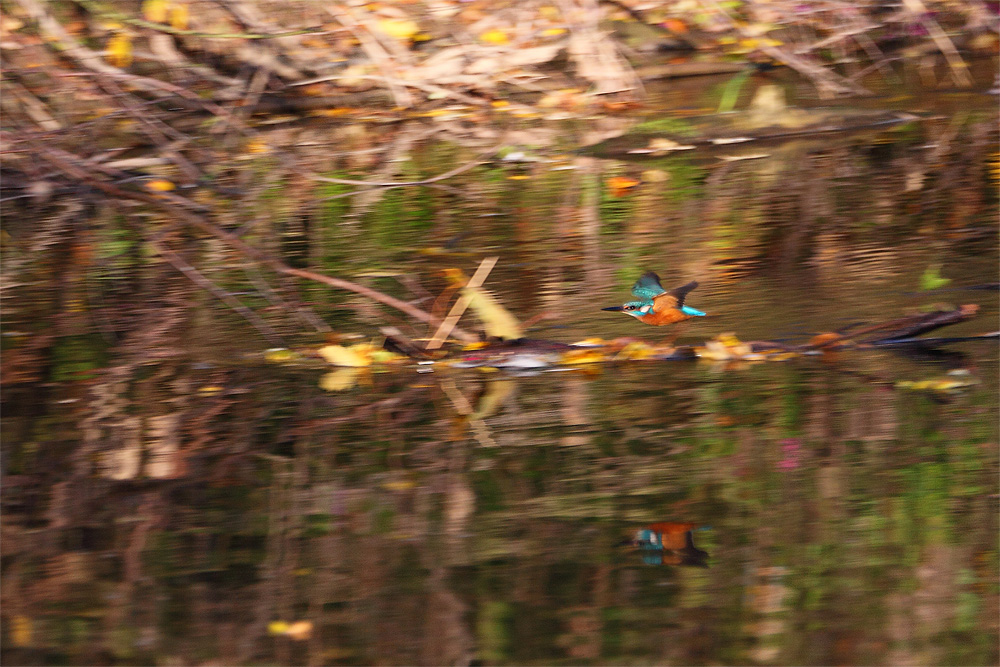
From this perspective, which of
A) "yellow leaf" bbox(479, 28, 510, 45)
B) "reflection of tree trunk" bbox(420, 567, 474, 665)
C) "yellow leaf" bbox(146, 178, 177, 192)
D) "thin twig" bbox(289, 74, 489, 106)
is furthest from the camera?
"yellow leaf" bbox(479, 28, 510, 45)

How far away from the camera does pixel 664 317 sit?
2600 mm

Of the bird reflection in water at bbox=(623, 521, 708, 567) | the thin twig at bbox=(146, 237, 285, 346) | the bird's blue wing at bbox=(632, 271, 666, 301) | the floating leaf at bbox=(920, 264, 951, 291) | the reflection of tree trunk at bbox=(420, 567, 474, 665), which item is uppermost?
the floating leaf at bbox=(920, 264, 951, 291)

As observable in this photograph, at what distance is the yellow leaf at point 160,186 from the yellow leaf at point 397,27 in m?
1.33

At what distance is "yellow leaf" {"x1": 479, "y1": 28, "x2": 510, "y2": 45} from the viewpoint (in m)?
4.77

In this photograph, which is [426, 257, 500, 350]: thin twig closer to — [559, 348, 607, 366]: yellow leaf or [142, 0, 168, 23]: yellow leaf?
[559, 348, 607, 366]: yellow leaf

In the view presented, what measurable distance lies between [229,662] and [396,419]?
0.73 m

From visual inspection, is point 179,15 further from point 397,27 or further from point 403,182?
point 403,182

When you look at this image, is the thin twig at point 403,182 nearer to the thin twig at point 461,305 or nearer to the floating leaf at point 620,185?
the floating leaf at point 620,185

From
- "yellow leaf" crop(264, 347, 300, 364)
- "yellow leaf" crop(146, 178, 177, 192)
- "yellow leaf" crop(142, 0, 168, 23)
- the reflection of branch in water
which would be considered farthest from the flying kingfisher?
"yellow leaf" crop(142, 0, 168, 23)

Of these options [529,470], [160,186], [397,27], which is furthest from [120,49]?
[529,470]

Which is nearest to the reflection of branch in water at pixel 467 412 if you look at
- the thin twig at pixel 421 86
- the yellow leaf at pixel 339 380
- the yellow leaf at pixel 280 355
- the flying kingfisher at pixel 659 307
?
the yellow leaf at pixel 339 380

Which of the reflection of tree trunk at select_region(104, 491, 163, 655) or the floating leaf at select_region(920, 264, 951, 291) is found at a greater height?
the floating leaf at select_region(920, 264, 951, 291)

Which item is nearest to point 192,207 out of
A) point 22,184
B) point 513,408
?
point 22,184

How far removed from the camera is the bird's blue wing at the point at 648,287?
8.93ft
